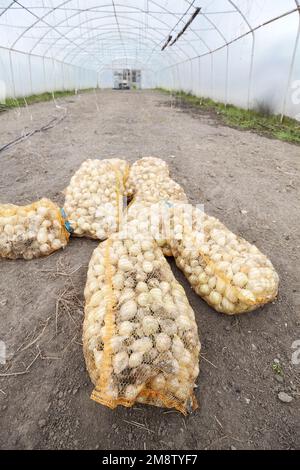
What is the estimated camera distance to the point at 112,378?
51.1 inches

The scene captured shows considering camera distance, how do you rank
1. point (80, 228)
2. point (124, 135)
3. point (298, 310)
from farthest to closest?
point (124, 135) → point (80, 228) → point (298, 310)

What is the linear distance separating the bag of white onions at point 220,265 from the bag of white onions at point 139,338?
272mm

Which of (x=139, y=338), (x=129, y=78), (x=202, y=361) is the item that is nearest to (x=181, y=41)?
(x=202, y=361)

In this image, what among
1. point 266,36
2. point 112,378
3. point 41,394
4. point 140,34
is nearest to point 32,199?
point 41,394

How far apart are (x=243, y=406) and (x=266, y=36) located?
9113 mm

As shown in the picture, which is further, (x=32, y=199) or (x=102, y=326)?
(x=32, y=199)

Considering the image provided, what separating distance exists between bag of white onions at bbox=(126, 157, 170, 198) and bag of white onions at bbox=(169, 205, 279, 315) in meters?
0.79

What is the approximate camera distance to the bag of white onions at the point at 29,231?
7.43 feet

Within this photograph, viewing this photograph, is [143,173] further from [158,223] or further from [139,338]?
[139,338]

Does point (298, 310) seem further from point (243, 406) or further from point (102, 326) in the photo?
point (102, 326)

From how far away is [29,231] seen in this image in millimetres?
2283

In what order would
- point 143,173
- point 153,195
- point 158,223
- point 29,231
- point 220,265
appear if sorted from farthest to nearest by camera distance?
point 143,173, point 153,195, point 29,231, point 158,223, point 220,265

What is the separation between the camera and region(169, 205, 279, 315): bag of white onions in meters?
1.76

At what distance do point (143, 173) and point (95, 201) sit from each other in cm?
66
